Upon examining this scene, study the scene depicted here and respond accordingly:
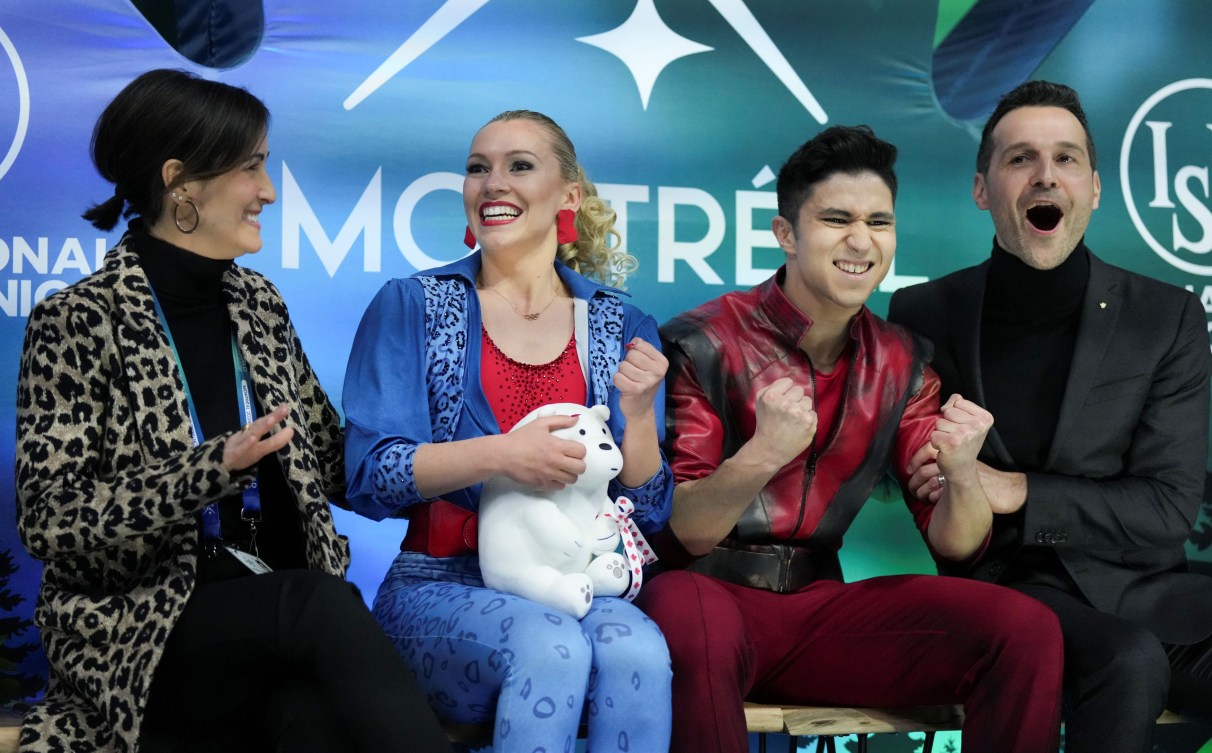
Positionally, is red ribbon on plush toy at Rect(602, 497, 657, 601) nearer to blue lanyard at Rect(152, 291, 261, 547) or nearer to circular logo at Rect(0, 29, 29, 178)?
blue lanyard at Rect(152, 291, 261, 547)

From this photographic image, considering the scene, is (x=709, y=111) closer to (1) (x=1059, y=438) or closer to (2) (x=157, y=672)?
(1) (x=1059, y=438)

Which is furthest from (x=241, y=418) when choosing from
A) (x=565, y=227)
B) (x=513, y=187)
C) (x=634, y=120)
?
(x=634, y=120)

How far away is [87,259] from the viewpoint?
3584 mm

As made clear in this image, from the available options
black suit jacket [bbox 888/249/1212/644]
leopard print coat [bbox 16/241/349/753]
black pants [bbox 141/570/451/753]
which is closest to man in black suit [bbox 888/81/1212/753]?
black suit jacket [bbox 888/249/1212/644]

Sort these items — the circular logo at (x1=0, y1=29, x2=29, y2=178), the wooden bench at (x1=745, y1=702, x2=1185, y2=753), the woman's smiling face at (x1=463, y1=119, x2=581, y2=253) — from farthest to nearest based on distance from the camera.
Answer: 1. the circular logo at (x1=0, y1=29, x2=29, y2=178)
2. the woman's smiling face at (x1=463, y1=119, x2=581, y2=253)
3. the wooden bench at (x1=745, y1=702, x2=1185, y2=753)

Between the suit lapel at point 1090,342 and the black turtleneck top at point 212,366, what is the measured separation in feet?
5.95

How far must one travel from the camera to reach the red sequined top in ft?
9.37

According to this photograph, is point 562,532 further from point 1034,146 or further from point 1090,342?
point 1034,146

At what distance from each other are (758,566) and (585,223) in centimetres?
94

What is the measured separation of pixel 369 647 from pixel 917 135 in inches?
102

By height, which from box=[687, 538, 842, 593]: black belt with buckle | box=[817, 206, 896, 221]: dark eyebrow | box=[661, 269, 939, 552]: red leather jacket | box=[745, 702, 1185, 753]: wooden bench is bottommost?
box=[745, 702, 1185, 753]: wooden bench

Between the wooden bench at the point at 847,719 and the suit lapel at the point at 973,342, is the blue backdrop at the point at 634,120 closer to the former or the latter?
the suit lapel at the point at 973,342

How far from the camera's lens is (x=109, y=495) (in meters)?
2.31

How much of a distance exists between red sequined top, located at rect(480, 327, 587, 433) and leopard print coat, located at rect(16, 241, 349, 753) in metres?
0.46
